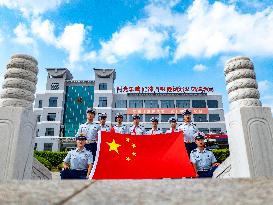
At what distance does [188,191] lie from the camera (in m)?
1.80

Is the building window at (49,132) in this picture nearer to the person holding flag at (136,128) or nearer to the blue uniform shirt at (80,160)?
the person holding flag at (136,128)

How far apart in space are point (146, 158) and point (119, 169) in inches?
26.5

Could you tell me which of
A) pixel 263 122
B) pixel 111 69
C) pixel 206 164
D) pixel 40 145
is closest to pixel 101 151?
pixel 206 164

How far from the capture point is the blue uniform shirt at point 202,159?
6.89m

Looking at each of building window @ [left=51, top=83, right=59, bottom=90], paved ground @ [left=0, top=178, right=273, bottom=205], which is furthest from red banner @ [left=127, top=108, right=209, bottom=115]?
paved ground @ [left=0, top=178, right=273, bottom=205]

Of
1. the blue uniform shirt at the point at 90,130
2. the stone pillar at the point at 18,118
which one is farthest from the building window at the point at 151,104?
the stone pillar at the point at 18,118

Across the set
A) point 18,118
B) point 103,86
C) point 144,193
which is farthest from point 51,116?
point 144,193

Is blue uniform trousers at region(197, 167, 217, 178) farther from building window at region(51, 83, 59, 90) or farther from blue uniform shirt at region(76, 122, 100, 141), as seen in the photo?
building window at region(51, 83, 59, 90)

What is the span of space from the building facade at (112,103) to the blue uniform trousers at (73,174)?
1446 inches

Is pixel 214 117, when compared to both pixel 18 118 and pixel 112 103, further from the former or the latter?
pixel 18 118

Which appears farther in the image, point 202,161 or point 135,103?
point 135,103

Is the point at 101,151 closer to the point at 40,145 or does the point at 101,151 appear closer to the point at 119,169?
the point at 119,169

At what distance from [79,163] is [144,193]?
5.26 m

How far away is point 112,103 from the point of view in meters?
45.5
